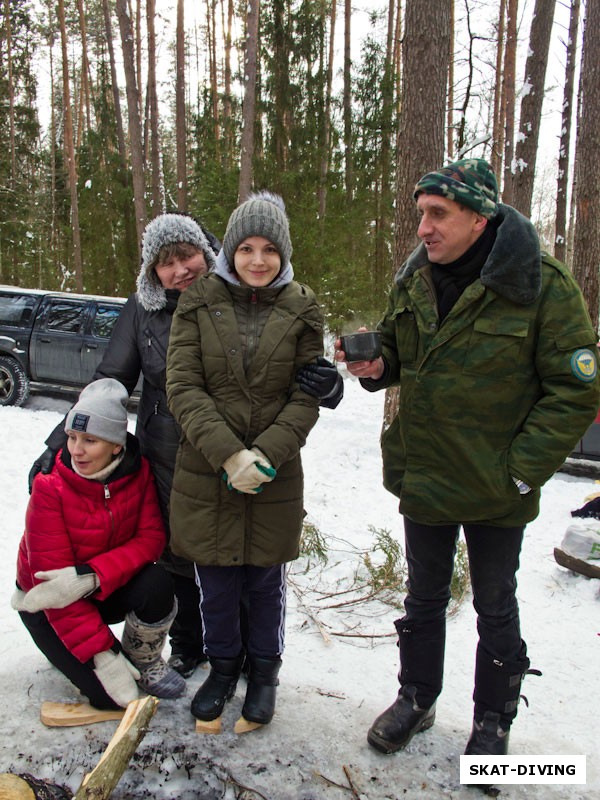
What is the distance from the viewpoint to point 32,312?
9250 mm

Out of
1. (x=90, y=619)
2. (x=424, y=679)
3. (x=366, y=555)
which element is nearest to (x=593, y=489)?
(x=366, y=555)

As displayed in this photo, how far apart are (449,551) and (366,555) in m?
2.27

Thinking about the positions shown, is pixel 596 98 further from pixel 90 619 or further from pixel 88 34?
pixel 88 34

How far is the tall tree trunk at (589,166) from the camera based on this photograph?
9.16m

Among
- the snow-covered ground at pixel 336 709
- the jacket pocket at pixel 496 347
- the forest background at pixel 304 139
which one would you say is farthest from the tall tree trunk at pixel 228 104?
the jacket pocket at pixel 496 347

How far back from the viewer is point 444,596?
2334mm

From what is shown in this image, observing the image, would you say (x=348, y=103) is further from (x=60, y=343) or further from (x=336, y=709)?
(x=336, y=709)

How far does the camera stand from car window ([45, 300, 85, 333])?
29.6ft

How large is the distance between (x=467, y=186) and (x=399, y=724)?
2.01 meters

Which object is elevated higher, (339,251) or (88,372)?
(339,251)

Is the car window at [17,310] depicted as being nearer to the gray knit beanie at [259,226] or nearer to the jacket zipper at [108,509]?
the jacket zipper at [108,509]

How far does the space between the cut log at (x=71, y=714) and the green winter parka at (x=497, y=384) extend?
146 centimetres

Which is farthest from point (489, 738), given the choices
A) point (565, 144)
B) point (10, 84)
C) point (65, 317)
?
point (10, 84)

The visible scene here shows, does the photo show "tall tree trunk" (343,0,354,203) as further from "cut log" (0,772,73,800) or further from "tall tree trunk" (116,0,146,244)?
"cut log" (0,772,73,800)
